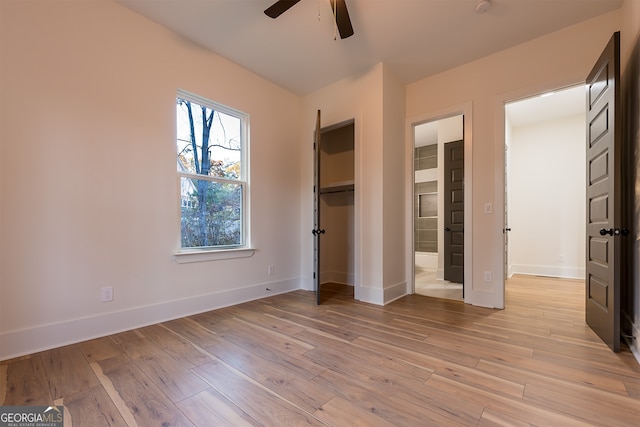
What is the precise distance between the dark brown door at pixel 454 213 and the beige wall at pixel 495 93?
1.37m

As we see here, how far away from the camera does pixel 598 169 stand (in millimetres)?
2357

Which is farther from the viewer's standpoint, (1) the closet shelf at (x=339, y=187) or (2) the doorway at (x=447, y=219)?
(2) the doorway at (x=447, y=219)

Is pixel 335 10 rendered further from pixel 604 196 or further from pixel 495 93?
pixel 604 196

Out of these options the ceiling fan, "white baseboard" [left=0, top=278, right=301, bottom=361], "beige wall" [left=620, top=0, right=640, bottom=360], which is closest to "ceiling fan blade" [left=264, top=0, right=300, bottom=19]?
the ceiling fan

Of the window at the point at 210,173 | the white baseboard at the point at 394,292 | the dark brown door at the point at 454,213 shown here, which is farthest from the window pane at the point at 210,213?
the dark brown door at the point at 454,213

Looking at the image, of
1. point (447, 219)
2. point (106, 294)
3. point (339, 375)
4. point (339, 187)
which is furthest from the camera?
point (447, 219)

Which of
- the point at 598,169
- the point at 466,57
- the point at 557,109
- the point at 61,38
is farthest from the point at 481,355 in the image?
the point at 557,109

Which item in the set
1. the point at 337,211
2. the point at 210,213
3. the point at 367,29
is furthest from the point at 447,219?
the point at 210,213

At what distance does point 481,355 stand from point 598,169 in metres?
1.84

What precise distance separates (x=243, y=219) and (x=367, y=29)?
2.49 m

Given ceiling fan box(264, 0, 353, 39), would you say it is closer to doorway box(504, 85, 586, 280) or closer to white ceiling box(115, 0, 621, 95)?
white ceiling box(115, 0, 621, 95)

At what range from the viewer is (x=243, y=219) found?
11.7 feet

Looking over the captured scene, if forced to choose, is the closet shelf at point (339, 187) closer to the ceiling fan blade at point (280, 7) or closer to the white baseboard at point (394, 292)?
the white baseboard at point (394, 292)

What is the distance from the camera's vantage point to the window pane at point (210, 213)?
2.99m
